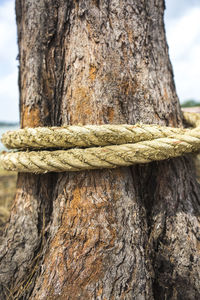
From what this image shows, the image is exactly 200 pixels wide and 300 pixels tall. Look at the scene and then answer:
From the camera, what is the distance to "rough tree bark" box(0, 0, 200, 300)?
34.1 inches

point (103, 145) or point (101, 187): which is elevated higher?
A: point (103, 145)

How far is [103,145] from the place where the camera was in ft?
2.96

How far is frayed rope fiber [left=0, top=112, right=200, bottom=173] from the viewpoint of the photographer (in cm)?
87

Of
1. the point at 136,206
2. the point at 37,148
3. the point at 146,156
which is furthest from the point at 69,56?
the point at 136,206

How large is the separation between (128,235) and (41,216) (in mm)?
342

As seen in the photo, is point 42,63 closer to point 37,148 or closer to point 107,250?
point 37,148

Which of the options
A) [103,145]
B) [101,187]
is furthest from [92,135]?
[101,187]

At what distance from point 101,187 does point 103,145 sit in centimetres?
14

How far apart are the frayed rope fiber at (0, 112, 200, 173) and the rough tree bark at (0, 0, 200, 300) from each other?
0.07m

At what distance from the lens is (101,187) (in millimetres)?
905

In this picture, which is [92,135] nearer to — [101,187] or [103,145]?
[103,145]

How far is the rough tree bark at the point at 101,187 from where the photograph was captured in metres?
0.87

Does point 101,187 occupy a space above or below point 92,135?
below

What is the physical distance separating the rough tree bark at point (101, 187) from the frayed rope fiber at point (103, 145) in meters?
0.07
